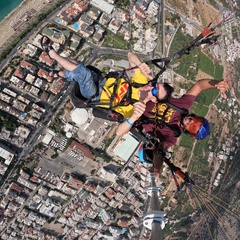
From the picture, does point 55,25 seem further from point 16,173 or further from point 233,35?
point 233,35

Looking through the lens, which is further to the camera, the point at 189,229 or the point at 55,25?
the point at 189,229

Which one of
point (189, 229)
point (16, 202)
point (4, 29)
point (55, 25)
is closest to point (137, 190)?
point (189, 229)

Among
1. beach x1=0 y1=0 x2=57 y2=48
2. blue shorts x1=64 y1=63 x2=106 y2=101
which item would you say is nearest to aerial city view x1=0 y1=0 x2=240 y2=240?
beach x1=0 y1=0 x2=57 y2=48

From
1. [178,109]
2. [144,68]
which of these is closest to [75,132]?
[144,68]

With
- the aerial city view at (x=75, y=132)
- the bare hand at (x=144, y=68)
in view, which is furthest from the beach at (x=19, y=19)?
the bare hand at (x=144, y=68)

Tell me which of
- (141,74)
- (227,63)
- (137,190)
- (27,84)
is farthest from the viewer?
(227,63)

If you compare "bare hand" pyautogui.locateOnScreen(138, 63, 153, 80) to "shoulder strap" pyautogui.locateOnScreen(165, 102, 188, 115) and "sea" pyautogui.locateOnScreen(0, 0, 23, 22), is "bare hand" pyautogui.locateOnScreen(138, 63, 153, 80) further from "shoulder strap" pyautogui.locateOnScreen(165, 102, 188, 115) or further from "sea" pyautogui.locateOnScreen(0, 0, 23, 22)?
"sea" pyautogui.locateOnScreen(0, 0, 23, 22)
